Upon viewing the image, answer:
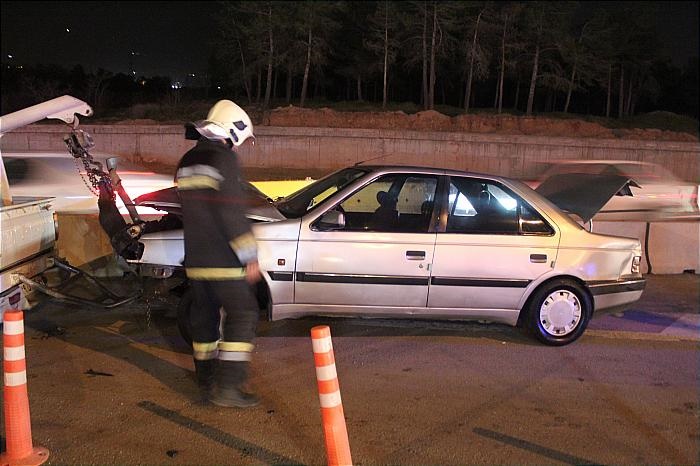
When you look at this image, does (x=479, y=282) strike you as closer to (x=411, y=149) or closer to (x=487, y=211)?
(x=487, y=211)

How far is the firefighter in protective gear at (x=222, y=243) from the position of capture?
360 cm

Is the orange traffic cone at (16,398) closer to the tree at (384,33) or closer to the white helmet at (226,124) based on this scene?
the white helmet at (226,124)

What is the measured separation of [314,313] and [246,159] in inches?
898

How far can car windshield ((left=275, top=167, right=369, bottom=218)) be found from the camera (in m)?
5.33

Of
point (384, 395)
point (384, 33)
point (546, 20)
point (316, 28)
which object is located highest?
point (546, 20)

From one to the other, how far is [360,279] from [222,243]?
163cm

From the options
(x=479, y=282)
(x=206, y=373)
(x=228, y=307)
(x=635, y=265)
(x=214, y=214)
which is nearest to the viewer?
(x=214, y=214)

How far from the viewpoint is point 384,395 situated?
426 centimetres

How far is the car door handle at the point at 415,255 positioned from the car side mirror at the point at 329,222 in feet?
1.95

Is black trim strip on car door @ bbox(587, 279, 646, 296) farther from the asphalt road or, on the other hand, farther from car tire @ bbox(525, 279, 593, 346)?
the asphalt road

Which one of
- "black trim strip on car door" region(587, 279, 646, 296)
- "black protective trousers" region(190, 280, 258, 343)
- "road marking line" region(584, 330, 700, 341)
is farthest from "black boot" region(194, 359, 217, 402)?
"road marking line" region(584, 330, 700, 341)

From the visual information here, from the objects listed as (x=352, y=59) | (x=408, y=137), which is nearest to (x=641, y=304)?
(x=408, y=137)

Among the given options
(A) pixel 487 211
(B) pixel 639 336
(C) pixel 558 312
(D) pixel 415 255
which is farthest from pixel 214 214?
(B) pixel 639 336

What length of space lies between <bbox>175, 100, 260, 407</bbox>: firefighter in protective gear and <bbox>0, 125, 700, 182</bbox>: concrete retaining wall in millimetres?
23257
